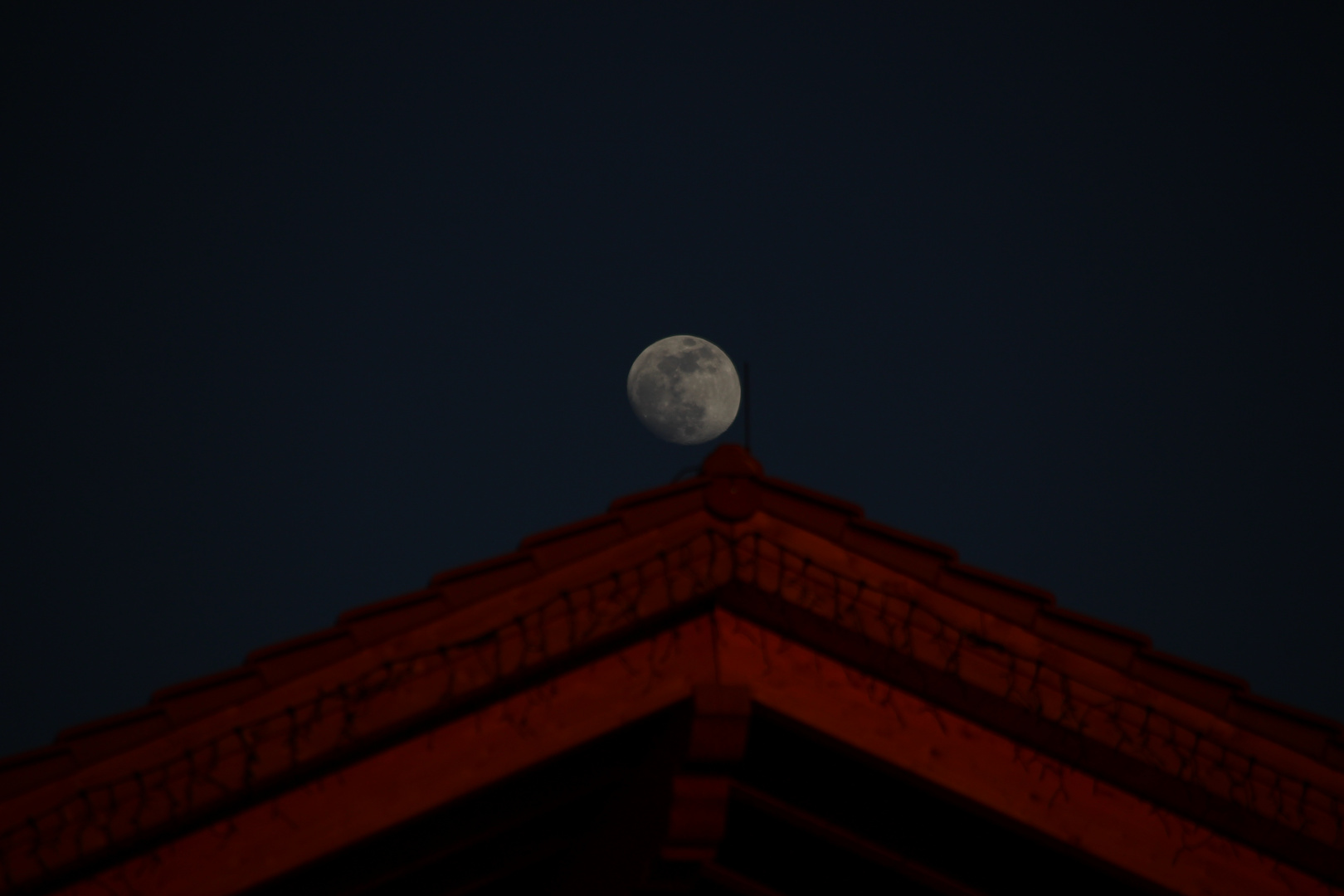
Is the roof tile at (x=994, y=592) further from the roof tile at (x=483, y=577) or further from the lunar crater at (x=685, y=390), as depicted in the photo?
the lunar crater at (x=685, y=390)

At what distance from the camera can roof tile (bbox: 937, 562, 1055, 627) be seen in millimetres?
3936

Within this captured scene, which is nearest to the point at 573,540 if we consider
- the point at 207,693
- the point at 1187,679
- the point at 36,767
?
the point at 207,693

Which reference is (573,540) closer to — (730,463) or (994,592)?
(730,463)

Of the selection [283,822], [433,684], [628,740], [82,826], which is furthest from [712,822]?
[82,826]

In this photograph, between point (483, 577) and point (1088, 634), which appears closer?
point (483, 577)

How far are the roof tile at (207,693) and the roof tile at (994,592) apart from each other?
2.30 metres

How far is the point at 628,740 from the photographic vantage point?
4.54 meters

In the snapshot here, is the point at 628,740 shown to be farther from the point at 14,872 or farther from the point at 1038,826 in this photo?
the point at 14,872

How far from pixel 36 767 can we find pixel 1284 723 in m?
4.12

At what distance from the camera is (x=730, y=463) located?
400 cm

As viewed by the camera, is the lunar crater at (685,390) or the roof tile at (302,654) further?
the lunar crater at (685,390)

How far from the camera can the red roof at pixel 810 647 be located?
11.8 ft

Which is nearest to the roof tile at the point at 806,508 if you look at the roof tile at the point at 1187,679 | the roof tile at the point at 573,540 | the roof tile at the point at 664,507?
the roof tile at the point at 664,507

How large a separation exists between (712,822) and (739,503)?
1.12 metres
